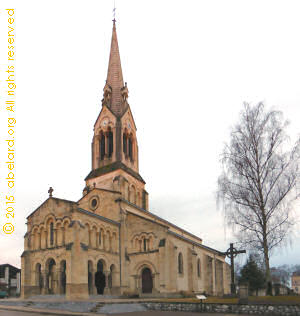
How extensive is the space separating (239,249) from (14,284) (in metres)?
53.1

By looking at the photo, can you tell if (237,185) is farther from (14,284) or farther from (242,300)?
(14,284)

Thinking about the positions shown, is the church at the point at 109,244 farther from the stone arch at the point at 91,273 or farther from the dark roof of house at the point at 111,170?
the dark roof of house at the point at 111,170

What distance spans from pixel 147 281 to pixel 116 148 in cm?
1759

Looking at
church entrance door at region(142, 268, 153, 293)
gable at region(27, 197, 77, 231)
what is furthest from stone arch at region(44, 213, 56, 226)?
church entrance door at region(142, 268, 153, 293)

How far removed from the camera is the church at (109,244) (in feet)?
104

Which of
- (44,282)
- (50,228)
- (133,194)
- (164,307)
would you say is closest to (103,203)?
(133,194)

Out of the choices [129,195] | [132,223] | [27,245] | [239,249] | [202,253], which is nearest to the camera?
[239,249]

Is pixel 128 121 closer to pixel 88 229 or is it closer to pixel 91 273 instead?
pixel 88 229

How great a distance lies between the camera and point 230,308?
22266 millimetres

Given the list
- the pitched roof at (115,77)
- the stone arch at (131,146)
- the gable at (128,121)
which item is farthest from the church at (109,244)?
the pitched roof at (115,77)

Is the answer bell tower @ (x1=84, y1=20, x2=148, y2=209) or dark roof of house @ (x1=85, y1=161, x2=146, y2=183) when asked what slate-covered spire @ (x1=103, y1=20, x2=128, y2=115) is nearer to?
bell tower @ (x1=84, y1=20, x2=148, y2=209)

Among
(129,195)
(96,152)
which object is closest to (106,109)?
(96,152)

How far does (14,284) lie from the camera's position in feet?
206

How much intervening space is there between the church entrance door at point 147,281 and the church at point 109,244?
102 millimetres
